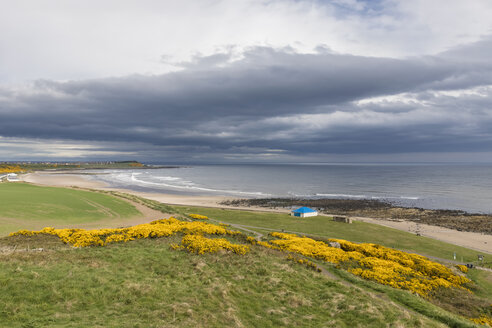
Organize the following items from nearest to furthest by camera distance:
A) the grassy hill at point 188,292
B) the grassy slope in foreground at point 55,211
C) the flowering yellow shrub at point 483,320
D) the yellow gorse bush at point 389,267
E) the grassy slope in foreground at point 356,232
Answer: the grassy hill at point 188,292 < the flowering yellow shrub at point 483,320 < the yellow gorse bush at point 389,267 < the grassy slope in foreground at point 55,211 < the grassy slope in foreground at point 356,232

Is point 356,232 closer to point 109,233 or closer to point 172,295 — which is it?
point 109,233

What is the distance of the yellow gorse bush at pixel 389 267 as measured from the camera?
2171 cm

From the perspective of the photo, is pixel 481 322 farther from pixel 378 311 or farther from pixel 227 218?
pixel 227 218

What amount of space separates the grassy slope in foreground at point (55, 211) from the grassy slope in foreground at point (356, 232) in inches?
862

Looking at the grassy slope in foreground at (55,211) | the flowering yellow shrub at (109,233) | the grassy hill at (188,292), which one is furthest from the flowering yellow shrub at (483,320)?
the grassy slope in foreground at (55,211)

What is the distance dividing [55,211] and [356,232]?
170 feet

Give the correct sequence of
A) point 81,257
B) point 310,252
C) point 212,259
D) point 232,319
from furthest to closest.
Result: point 310,252
point 212,259
point 81,257
point 232,319

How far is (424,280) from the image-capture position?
2280 cm

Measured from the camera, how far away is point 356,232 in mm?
51531

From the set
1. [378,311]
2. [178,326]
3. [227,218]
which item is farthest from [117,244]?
[227,218]

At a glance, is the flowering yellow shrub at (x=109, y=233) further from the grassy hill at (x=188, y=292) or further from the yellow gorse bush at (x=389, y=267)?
the yellow gorse bush at (x=389, y=267)

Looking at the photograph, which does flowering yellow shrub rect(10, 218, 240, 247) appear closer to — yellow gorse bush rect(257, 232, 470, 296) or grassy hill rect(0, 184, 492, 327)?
grassy hill rect(0, 184, 492, 327)

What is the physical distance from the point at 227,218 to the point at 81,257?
4269 centimetres

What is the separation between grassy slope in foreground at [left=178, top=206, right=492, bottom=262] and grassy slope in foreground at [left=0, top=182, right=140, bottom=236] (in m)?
21.9
